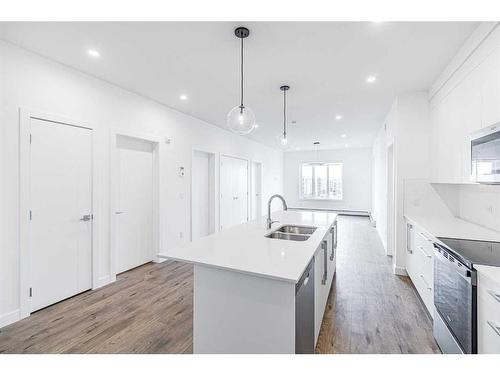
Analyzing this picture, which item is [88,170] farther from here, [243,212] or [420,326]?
[243,212]

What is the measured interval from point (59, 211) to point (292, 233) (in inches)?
105

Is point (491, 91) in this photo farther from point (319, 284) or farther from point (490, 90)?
point (319, 284)

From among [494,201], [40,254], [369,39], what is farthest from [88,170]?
[494,201]

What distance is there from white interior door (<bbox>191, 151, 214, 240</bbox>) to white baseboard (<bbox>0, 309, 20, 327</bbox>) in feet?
9.20

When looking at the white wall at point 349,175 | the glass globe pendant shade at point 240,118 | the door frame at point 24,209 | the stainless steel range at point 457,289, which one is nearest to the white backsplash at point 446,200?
the stainless steel range at point 457,289

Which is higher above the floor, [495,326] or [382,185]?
[382,185]

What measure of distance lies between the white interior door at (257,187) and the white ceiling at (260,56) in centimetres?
406

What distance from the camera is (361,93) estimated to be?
3.67m

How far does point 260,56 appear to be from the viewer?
258 centimetres

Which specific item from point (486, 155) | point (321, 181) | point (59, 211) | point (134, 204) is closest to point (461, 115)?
point (486, 155)

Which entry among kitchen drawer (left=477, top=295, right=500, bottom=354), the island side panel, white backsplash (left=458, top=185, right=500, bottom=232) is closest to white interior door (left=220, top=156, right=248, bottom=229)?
the island side panel

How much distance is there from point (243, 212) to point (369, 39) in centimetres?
555

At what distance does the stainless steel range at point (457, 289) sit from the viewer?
151 cm
